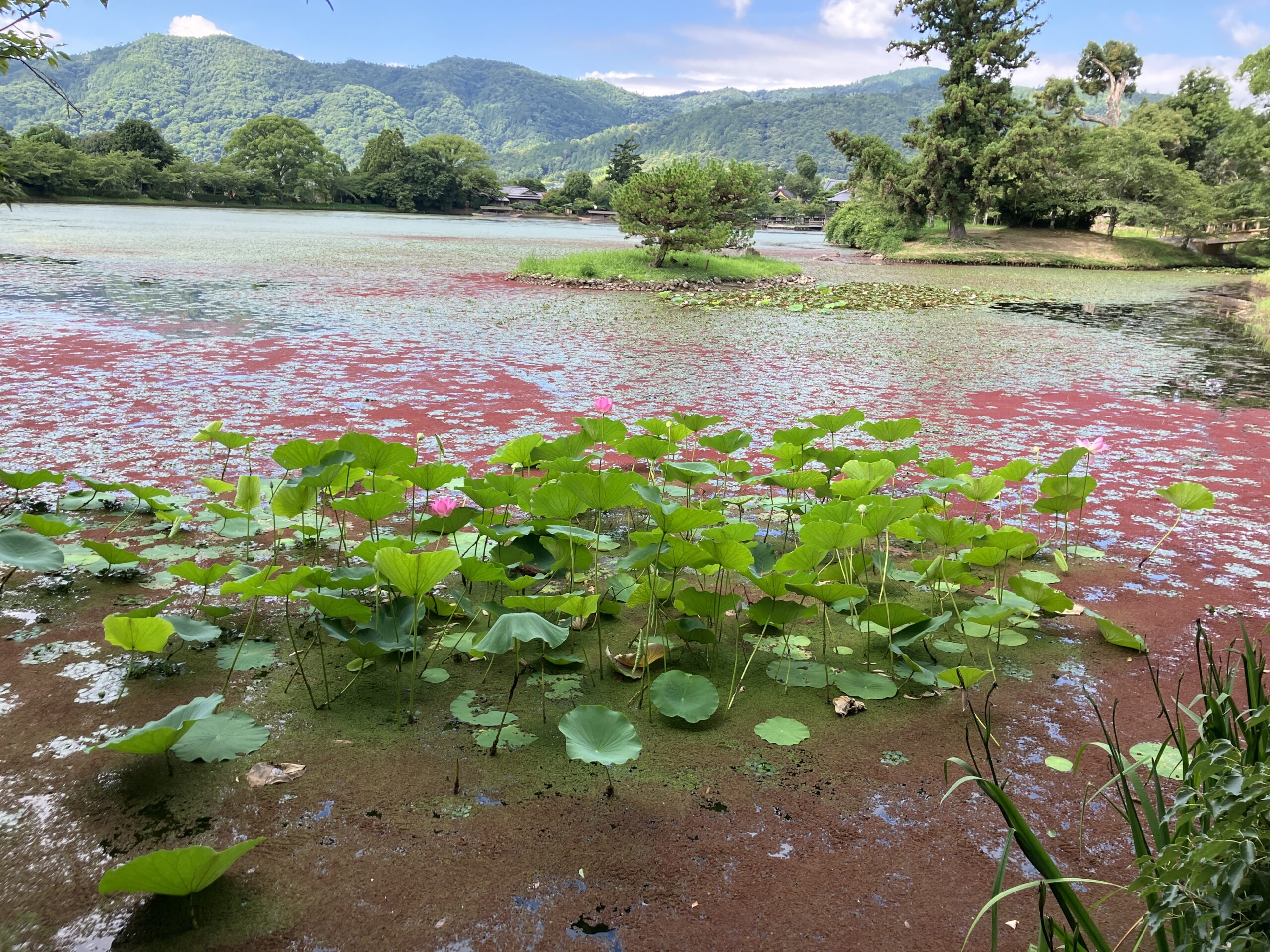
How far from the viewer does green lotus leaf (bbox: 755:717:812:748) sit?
1.70m

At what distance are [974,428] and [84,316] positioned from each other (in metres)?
8.24

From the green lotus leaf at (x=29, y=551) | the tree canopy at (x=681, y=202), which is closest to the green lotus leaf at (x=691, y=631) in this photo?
the green lotus leaf at (x=29, y=551)

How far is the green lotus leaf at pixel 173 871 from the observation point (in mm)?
1049

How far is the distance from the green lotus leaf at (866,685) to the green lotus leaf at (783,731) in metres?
0.17

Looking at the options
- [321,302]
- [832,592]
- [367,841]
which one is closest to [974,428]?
[832,592]

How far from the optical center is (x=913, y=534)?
2367 mm

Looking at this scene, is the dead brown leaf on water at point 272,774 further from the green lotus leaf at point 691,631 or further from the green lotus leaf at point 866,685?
the green lotus leaf at point 866,685

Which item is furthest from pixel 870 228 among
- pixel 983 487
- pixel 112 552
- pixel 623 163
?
pixel 112 552

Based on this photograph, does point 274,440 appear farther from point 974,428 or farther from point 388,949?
point 974,428

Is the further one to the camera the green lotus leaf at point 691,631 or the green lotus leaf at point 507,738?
the green lotus leaf at point 691,631

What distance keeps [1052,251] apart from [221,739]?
2925 cm

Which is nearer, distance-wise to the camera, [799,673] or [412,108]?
[799,673]

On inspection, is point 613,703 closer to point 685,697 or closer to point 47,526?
point 685,697

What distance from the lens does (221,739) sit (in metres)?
1.47
